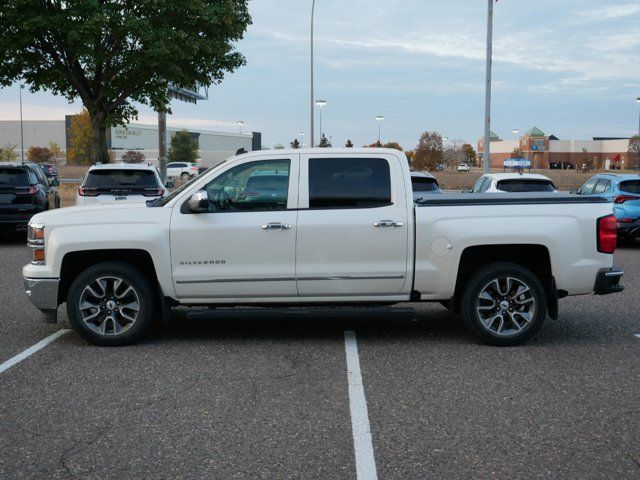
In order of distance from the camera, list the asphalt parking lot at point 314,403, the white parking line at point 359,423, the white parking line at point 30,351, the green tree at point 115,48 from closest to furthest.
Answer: the white parking line at point 359,423
the asphalt parking lot at point 314,403
the white parking line at point 30,351
the green tree at point 115,48

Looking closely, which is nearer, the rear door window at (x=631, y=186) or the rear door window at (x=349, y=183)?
the rear door window at (x=349, y=183)

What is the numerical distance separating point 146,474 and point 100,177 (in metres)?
12.1

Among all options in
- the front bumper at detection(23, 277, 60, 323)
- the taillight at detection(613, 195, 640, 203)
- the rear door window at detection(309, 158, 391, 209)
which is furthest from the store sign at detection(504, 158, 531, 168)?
the front bumper at detection(23, 277, 60, 323)

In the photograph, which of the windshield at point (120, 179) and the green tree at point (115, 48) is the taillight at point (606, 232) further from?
the green tree at point (115, 48)

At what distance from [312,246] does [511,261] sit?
1995mm

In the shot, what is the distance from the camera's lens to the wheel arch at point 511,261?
7625mm

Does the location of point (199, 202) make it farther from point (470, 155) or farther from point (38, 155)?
point (470, 155)

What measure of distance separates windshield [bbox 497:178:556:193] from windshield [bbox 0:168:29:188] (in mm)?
9721

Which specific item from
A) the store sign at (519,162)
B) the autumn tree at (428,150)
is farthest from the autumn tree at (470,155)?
the autumn tree at (428,150)

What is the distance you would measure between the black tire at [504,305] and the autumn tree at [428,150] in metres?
63.7

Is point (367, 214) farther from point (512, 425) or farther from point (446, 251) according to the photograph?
point (512, 425)

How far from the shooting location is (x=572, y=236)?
7.44 meters

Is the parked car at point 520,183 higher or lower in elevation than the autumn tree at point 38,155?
lower

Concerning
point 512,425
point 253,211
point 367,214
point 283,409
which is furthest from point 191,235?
point 512,425
